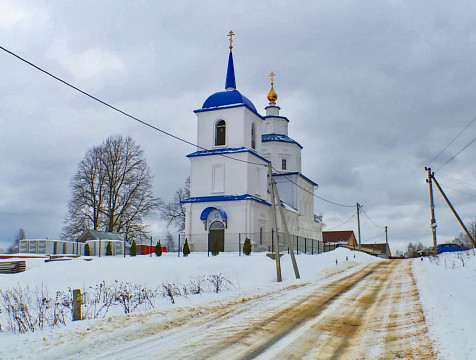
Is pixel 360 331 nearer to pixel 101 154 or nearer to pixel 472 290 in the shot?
pixel 472 290

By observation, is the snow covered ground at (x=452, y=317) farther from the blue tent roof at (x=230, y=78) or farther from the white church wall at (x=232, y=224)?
the blue tent roof at (x=230, y=78)

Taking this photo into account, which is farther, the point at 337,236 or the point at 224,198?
the point at 337,236

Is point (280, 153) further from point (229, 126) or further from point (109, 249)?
point (109, 249)

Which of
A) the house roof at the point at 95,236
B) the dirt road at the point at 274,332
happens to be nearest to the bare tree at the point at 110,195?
the house roof at the point at 95,236

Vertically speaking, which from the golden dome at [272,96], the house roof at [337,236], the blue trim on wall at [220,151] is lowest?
the house roof at [337,236]

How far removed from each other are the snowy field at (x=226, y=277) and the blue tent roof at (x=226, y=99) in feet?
42.7

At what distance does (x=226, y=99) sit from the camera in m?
36.8

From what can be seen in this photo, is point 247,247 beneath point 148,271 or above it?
above

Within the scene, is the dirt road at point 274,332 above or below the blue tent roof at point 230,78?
below

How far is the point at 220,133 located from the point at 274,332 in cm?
2926

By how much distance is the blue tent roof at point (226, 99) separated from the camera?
120ft

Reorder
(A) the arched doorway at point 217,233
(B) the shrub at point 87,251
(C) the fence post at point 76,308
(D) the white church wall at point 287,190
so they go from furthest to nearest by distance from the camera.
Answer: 1. (D) the white church wall at point 287,190
2. (B) the shrub at point 87,251
3. (A) the arched doorway at point 217,233
4. (C) the fence post at point 76,308

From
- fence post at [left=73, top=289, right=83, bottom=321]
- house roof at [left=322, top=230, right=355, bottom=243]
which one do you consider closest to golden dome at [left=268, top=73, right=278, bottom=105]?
house roof at [left=322, top=230, right=355, bottom=243]

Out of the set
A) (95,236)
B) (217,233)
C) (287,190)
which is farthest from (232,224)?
(287,190)
